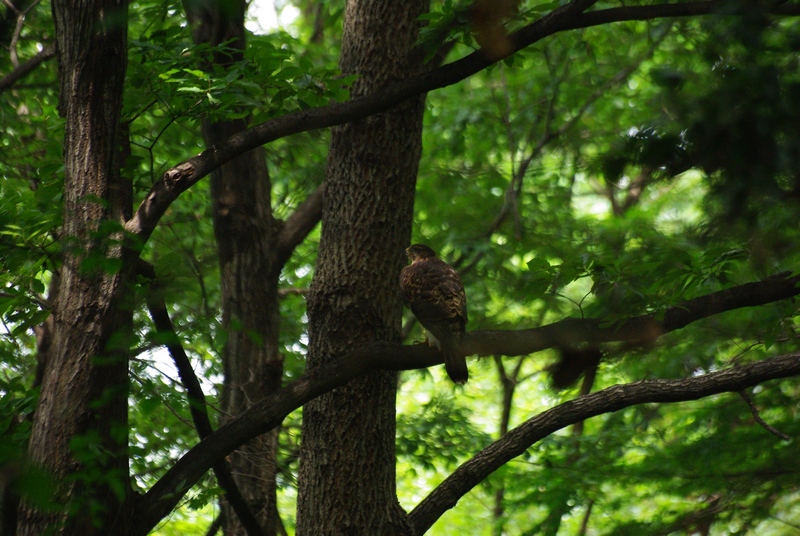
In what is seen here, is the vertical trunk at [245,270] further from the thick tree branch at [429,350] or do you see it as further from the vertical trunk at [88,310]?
the vertical trunk at [88,310]

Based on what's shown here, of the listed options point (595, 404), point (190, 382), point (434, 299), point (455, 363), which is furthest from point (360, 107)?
point (595, 404)

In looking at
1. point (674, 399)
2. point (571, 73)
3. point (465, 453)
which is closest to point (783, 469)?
point (674, 399)

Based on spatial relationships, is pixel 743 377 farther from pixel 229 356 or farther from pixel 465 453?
pixel 465 453

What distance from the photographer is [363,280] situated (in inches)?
184

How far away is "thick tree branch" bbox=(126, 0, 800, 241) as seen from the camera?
148 inches

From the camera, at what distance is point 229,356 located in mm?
6156

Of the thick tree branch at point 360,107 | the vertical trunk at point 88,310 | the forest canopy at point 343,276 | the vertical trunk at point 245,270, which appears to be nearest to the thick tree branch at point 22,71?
the forest canopy at point 343,276

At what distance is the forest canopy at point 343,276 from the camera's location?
228 centimetres

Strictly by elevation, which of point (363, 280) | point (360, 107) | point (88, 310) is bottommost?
point (88, 310)

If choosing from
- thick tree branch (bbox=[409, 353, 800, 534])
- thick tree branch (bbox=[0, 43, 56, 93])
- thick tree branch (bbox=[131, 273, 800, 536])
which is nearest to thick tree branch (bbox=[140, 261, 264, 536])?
thick tree branch (bbox=[131, 273, 800, 536])

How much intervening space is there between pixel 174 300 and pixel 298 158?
462 cm

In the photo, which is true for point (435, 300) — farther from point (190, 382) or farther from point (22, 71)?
point (22, 71)

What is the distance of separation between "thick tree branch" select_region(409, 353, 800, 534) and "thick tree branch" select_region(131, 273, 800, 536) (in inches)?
8.3

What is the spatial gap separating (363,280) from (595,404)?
1.56m
